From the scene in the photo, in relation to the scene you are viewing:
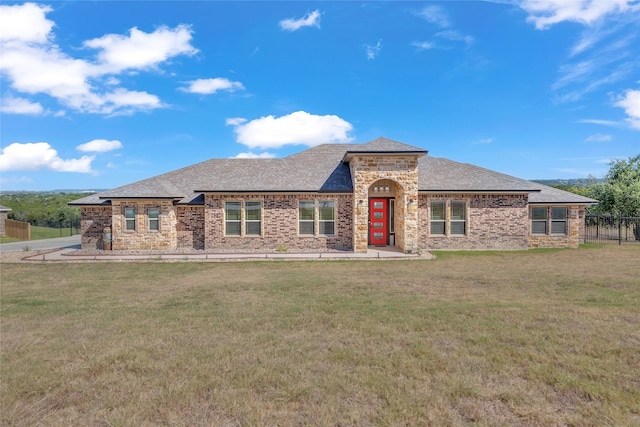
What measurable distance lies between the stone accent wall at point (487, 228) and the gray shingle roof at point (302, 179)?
1026 millimetres

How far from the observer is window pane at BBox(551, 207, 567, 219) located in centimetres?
2016

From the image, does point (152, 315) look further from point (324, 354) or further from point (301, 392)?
point (301, 392)

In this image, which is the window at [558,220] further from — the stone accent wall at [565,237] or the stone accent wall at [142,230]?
the stone accent wall at [142,230]

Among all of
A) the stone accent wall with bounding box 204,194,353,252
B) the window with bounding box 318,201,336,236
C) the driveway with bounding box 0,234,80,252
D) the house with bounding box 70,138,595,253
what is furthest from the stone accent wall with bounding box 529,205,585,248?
the driveway with bounding box 0,234,80,252

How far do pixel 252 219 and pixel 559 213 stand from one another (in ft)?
57.8

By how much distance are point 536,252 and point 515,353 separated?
1545 centimetres

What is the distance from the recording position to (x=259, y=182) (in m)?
20.0

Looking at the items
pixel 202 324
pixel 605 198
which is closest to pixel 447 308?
pixel 202 324

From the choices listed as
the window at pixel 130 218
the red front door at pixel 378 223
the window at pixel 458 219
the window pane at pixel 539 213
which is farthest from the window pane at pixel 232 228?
the window pane at pixel 539 213

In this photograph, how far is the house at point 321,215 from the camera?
19203 millimetres

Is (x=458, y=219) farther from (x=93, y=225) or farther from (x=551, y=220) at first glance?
(x=93, y=225)

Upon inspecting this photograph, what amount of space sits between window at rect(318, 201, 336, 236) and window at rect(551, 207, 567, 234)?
12.7m

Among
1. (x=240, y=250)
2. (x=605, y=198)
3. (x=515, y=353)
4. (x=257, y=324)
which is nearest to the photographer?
(x=515, y=353)

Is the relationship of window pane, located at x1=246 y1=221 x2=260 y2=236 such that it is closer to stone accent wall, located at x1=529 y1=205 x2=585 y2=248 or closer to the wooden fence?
stone accent wall, located at x1=529 y1=205 x2=585 y2=248
